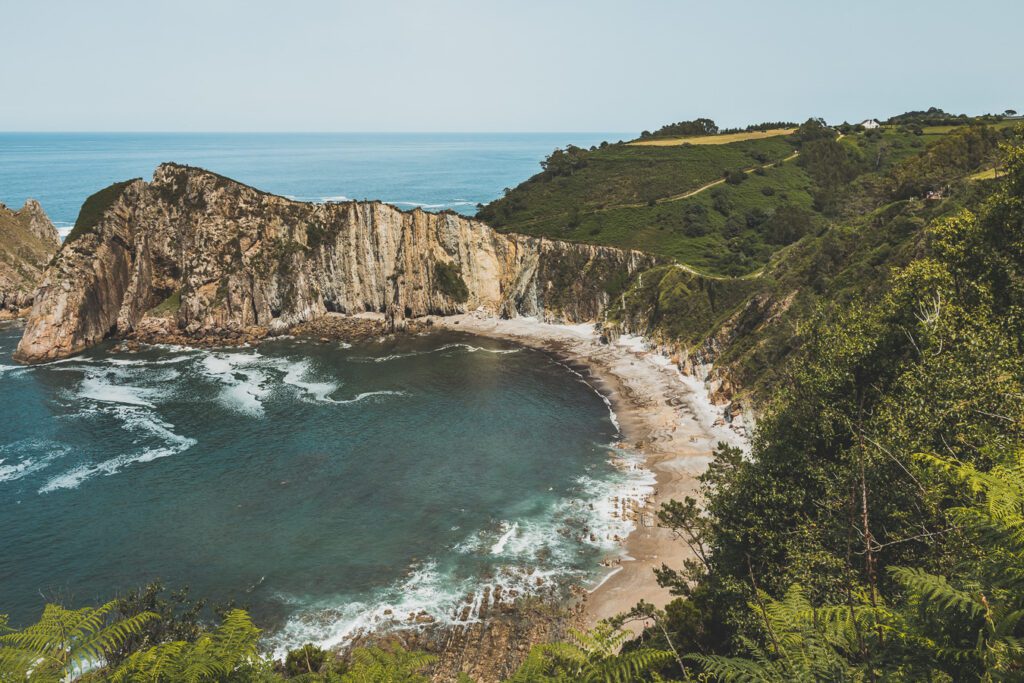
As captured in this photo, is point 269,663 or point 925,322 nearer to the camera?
point 269,663

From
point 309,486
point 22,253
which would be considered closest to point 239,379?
point 309,486

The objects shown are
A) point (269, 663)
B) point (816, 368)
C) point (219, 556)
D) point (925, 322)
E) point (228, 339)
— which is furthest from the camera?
point (228, 339)

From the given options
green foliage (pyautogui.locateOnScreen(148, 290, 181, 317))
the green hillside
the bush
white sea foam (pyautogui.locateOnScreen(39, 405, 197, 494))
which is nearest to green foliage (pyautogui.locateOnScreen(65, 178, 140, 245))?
green foliage (pyautogui.locateOnScreen(148, 290, 181, 317))

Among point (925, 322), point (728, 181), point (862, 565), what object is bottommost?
point (862, 565)

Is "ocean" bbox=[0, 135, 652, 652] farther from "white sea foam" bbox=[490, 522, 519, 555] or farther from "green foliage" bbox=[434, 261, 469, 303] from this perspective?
"green foliage" bbox=[434, 261, 469, 303]

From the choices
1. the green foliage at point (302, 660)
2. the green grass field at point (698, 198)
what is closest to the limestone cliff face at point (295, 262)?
the green grass field at point (698, 198)

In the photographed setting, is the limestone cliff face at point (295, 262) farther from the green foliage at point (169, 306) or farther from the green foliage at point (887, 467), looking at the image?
the green foliage at point (887, 467)

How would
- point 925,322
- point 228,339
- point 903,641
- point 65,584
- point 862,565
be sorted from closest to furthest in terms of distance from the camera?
point 903,641 → point 862,565 → point 925,322 → point 65,584 → point 228,339

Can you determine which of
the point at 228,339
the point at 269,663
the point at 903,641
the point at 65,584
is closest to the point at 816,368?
the point at 903,641

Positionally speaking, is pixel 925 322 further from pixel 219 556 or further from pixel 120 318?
pixel 120 318
